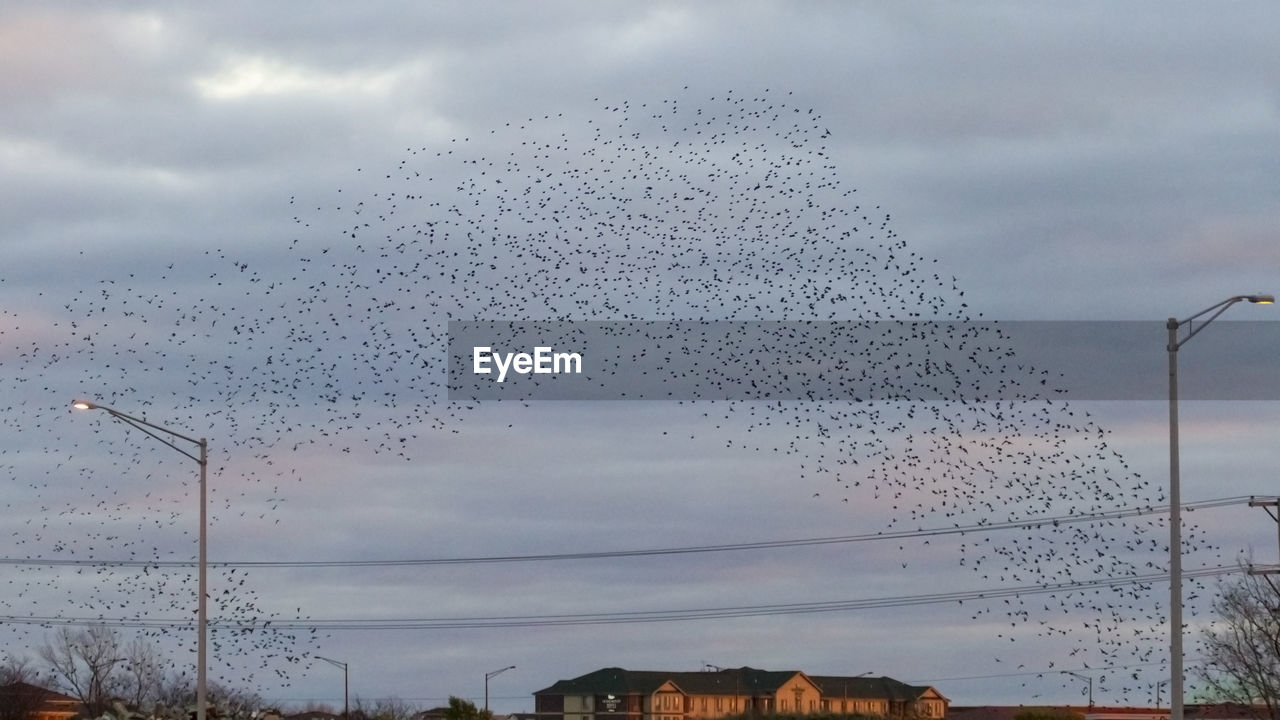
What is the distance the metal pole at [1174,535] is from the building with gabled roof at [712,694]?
400 ft

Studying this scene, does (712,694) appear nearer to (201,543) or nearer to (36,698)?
(36,698)

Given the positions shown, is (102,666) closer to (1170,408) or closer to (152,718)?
(152,718)

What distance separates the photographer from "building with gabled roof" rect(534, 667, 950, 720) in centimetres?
16325

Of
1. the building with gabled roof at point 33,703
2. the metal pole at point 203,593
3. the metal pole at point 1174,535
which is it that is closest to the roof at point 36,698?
the building with gabled roof at point 33,703

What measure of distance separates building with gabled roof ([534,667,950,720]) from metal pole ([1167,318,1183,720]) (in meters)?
122

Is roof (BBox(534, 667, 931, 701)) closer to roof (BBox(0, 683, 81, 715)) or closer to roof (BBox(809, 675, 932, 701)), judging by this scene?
roof (BBox(809, 675, 932, 701))

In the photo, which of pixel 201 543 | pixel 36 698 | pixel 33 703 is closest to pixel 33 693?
pixel 36 698

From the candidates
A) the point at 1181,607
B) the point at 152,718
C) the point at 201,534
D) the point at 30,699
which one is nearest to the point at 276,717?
the point at 152,718

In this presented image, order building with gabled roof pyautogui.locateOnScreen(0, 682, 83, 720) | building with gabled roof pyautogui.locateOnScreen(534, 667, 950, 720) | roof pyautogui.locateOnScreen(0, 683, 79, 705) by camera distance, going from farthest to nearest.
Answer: building with gabled roof pyautogui.locateOnScreen(534, 667, 950, 720), roof pyautogui.locateOnScreen(0, 683, 79, 705), building with gabled roof pyautogui.locateOnScreen(0, 682, 83, 720)

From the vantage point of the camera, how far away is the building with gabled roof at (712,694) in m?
163

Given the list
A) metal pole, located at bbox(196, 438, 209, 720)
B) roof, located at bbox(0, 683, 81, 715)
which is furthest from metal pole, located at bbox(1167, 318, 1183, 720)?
roof, located at bbox(0, 683, 81, 715)

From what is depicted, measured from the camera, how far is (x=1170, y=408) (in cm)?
3497

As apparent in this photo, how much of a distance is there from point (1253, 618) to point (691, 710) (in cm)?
9891

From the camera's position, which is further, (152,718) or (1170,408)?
(152,718)
